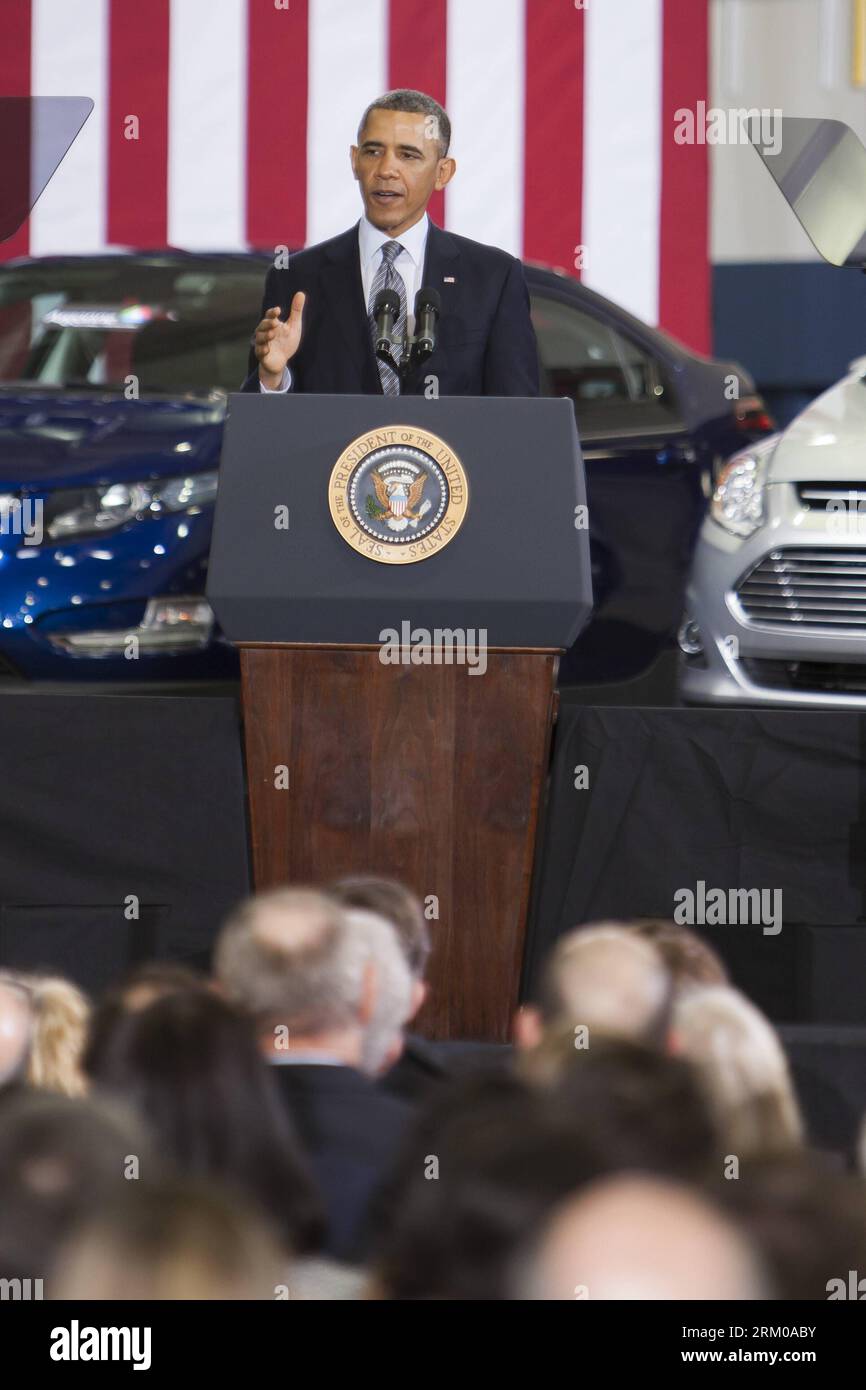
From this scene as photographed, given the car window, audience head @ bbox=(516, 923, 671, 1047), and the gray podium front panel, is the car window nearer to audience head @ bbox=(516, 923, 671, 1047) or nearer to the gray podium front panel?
the gray podium front panel

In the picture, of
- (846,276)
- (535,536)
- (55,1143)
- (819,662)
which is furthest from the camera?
(846,276)

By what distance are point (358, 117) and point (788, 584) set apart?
10.1ft

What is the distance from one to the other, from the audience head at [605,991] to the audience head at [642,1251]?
2.33 ft

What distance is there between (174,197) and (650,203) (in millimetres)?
1537

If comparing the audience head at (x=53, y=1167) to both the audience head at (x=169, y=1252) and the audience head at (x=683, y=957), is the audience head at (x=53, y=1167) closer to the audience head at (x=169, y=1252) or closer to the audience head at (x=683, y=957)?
the audience head at (x=169, y=1252)

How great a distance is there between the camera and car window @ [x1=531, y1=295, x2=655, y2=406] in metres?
4.71

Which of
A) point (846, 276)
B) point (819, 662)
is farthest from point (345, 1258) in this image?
point (846, 276)

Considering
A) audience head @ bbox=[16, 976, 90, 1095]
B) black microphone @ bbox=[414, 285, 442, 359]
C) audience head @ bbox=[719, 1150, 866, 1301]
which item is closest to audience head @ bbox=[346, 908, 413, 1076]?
audience head @ bbox=[16, 976, 90, 1095]

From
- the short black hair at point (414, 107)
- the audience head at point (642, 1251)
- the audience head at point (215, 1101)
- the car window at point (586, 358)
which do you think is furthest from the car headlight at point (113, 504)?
the audience head at point (642, 1251)

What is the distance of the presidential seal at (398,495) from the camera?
2.70 meters

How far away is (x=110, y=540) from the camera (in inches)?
143

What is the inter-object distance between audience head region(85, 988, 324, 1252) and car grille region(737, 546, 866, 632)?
2.15 metres

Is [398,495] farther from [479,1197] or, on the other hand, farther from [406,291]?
[479,1197]
